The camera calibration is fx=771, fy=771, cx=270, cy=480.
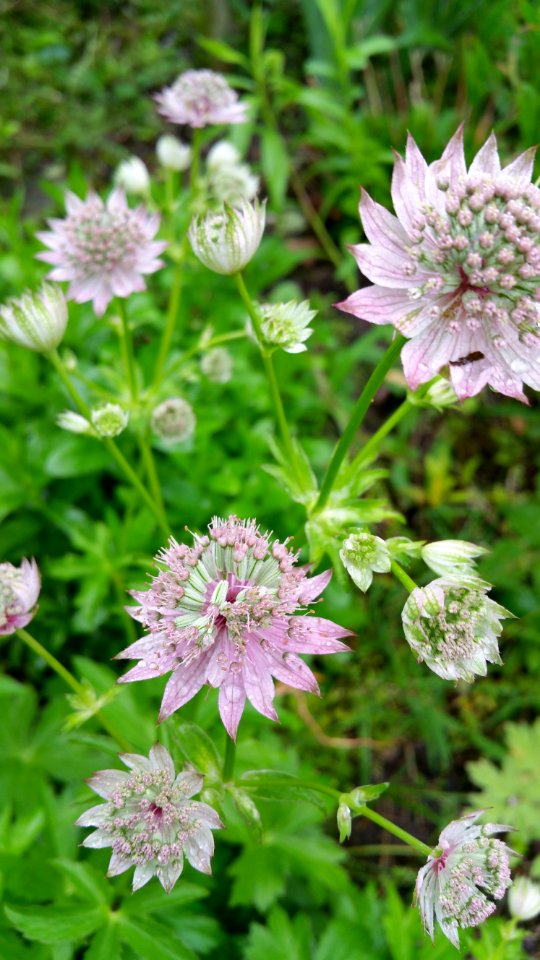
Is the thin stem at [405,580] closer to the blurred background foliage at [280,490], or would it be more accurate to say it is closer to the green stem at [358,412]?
the green stem at [358,412]

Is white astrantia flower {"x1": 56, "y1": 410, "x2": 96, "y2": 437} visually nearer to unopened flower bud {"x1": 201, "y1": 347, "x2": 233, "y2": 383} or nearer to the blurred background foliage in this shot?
the blurred background foliage

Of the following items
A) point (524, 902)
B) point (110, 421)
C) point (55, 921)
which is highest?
point (110, 421)

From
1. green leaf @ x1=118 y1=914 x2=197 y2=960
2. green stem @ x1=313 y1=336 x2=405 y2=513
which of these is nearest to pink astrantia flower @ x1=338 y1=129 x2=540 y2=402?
green stem @ x1=313 y1=336 x2=405 y2=513

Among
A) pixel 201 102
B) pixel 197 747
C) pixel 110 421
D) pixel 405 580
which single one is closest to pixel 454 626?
→ pixel 405 580

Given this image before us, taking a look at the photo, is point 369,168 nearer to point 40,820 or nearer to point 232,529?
point 232,529

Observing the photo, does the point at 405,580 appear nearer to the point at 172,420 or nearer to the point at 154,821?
the point at 154,821

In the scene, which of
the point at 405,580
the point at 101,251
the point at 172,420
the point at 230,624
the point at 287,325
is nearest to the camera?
the point at 230,624

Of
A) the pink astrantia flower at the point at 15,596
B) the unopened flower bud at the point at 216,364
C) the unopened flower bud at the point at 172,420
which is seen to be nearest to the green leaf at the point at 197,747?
the pink astrantia flower at the point at 15,596
